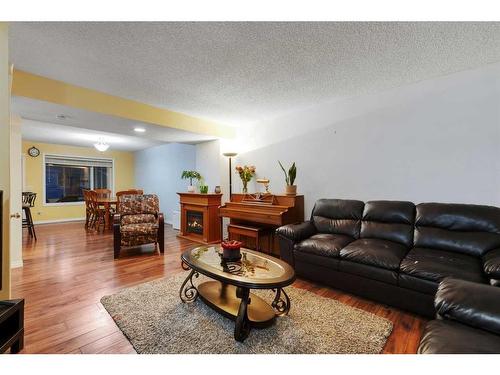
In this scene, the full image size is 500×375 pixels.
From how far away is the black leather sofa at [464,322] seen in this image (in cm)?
98

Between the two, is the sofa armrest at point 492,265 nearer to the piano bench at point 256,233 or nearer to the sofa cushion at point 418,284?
the sofa cushion at point 418,284

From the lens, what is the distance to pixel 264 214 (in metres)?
3.52

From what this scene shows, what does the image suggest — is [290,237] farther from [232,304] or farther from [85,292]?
[85,292]

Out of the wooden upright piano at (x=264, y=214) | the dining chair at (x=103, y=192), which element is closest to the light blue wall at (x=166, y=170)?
the dining chair at (x=103, y=192)

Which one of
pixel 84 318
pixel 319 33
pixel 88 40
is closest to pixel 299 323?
pixel 84 318

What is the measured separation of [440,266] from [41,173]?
8764 millimetres

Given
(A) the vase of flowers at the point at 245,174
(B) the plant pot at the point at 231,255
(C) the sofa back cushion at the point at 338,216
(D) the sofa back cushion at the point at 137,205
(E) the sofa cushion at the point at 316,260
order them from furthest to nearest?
(A) the vase of flowers at the point at 245,174
(D) the sofa back cushion at the point at 137,205
(C) the sofa back cushion at the point at 338,216
(E) the sofa cushion at the point at 316,260
(B) the plant pot at the point at 231,255

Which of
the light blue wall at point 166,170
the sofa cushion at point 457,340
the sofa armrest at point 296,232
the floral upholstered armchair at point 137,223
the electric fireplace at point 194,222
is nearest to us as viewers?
the sofa cushion at point 457,340

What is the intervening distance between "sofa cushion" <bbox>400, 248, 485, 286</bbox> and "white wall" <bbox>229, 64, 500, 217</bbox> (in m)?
0.88

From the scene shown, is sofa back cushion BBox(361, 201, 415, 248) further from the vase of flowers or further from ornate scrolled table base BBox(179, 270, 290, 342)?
the vase of flowers

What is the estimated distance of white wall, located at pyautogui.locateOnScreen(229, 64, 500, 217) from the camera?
2424 mm

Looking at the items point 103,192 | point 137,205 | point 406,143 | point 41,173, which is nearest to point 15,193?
point 137,205

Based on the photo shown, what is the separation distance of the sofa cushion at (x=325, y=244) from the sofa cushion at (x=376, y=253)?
0.29ft
